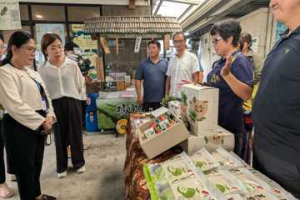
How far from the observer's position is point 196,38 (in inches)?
342

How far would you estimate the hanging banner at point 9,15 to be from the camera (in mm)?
2975

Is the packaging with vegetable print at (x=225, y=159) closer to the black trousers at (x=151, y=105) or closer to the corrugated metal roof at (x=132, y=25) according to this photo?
the black trousers at (x=151, y=105)

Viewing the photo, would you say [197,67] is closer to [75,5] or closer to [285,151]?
[285,151]

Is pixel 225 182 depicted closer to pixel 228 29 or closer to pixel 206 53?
pixel 228 29

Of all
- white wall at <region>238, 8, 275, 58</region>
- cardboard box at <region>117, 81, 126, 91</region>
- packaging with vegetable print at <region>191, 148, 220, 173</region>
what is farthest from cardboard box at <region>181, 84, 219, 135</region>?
white wall at <region>238, 8, 275, 58</region>

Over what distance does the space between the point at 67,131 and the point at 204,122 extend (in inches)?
71.2

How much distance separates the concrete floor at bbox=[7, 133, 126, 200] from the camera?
209 centimetres

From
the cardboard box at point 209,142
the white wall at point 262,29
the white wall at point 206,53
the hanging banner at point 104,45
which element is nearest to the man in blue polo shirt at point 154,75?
the hanging banner at point 104,45

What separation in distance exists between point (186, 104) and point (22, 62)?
128 centimetres

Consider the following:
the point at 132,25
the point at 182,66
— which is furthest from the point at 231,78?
the point at 132,25

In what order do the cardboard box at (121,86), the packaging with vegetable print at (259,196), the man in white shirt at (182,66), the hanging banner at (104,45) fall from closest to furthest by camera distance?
1. the packaging with vegetable print at (259,196)
2. the man in white shirt at (182,66)
3. the hanging banner at (104,45)
4. the cardboard box at (121,86)

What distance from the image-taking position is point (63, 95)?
223cm

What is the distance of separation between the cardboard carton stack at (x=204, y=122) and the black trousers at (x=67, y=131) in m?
1.54

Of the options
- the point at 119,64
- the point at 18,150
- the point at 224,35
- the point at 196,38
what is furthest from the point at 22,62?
the point at 196,38
